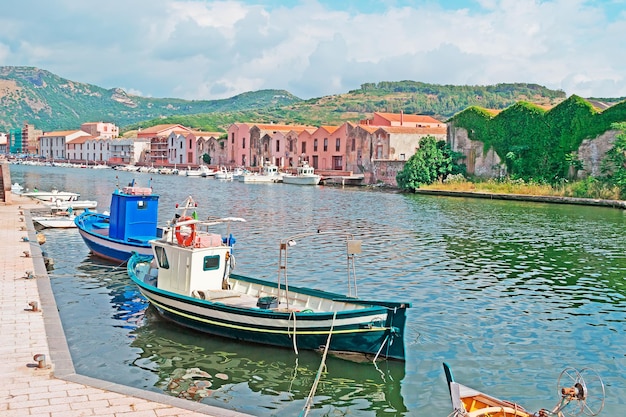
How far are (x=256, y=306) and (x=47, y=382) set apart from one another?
17.0 ft

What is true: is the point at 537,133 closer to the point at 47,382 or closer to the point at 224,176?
the point at 224,176

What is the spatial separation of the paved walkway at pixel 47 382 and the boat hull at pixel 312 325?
119 inches

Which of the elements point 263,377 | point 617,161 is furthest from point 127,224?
point 617,161

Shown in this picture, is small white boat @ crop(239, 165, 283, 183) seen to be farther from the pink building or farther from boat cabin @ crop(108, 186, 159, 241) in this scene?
boat cabin @ crop(108, 186, 159, 241)

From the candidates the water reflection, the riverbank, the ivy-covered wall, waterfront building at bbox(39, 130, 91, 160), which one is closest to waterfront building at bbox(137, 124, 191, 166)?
waterfront building at bbox(39, 130, 91, 160)

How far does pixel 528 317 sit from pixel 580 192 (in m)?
37.4

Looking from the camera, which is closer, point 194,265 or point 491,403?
point 491,403

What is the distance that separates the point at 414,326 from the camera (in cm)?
1470

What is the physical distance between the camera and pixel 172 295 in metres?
13.9

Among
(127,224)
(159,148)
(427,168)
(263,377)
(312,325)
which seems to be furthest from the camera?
(159,148)

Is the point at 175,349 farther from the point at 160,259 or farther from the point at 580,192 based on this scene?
the point at 580,192

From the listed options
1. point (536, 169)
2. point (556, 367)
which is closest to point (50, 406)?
point (556, 367)

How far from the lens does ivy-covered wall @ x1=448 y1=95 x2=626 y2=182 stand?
53.7 metres

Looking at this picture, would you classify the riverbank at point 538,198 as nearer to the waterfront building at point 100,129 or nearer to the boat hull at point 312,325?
the boat hull at point 312,325
